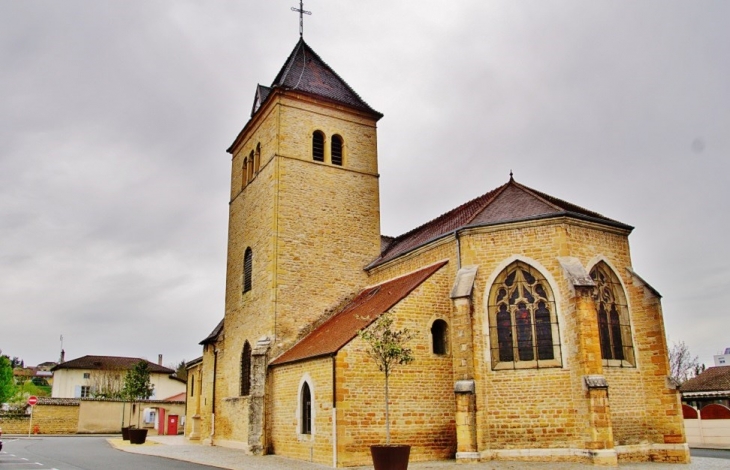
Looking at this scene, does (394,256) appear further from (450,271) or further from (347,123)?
(347,123)

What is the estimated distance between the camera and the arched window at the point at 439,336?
17.9 meters

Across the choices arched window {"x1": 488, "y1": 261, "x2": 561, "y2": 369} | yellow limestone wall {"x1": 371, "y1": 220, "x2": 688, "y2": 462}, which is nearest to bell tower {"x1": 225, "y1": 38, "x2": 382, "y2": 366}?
yellow limestone wall {"x1": 371, "y1": 220, "x2": 688, "y2": 462}

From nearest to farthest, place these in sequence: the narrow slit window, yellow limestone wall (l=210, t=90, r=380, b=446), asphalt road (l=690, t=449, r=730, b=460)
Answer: asphalt road (l=690, t=449, r=730, b=460)
yellow limestone wall (l=210, t=90, r=380, b=446)
the narrow slit window

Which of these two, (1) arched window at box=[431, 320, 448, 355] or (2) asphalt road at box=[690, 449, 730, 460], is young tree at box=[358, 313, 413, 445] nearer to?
(1) arched window at box=[431, 320, 448, 355]

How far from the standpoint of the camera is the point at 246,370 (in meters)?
23.4

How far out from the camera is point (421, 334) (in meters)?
17.5

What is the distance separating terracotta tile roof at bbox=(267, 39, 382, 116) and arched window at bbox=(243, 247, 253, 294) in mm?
7167

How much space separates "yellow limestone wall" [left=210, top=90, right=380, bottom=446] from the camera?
73.4 feet

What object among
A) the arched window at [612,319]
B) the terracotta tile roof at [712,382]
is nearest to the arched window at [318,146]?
the arched window at [612,319]

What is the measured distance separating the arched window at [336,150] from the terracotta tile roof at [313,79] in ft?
5.35

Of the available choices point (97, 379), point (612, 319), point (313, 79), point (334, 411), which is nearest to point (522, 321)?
point (612, 319)

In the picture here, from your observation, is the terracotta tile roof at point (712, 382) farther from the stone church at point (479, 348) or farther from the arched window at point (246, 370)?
the arched window at point (246, 370)

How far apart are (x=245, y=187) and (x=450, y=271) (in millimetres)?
12027

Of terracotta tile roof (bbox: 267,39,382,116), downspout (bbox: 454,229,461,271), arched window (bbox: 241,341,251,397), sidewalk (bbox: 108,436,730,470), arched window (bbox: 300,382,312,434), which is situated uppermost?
terracotta tile roof (bbox: 267,39,382,116)
